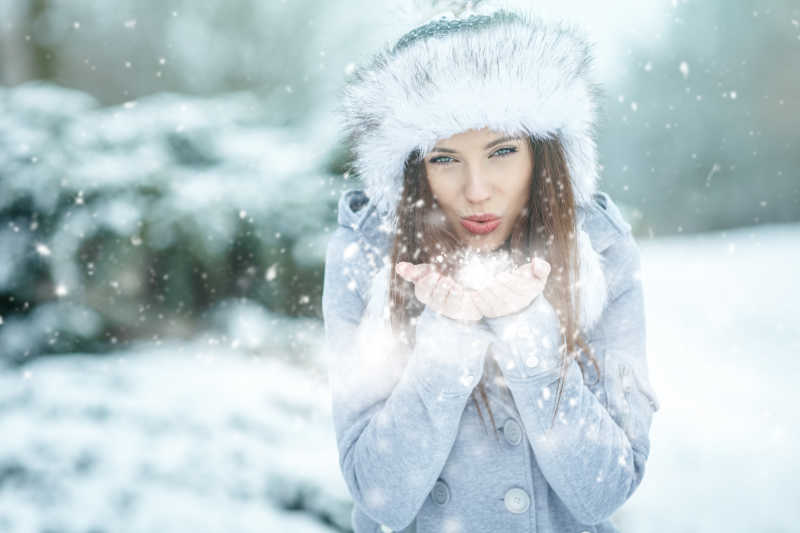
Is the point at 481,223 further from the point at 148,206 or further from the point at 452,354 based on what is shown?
Answer: the point at 148,206

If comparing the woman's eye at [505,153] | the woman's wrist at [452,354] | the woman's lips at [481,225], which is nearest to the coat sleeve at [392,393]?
the woman's wrist at [452,354]

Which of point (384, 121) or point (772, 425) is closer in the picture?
A: point (384, 121)

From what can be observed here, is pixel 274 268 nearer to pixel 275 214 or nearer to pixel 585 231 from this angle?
pixel 275 214

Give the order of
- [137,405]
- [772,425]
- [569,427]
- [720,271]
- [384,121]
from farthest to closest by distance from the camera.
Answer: [720,271]
[137,405]
[772,425]
[384,121]
[569,427]

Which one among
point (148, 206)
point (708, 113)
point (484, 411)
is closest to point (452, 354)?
point (484, 411)

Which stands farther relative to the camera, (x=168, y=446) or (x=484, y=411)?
(x=168, y=446)

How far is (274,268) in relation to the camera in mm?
2711

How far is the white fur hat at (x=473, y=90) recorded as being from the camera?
99 centimetres

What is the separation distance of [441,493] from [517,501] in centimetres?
14

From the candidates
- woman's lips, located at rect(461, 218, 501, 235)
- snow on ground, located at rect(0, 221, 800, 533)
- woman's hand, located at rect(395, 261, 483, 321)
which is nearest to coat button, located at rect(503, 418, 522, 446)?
woman's hand, located at rect(395, 261, 483, 321)

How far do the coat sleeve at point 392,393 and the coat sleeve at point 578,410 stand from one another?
69 mm

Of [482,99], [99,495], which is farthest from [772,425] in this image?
[99,495]

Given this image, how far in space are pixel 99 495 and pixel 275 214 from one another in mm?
1366

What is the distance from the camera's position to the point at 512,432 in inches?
40.1
